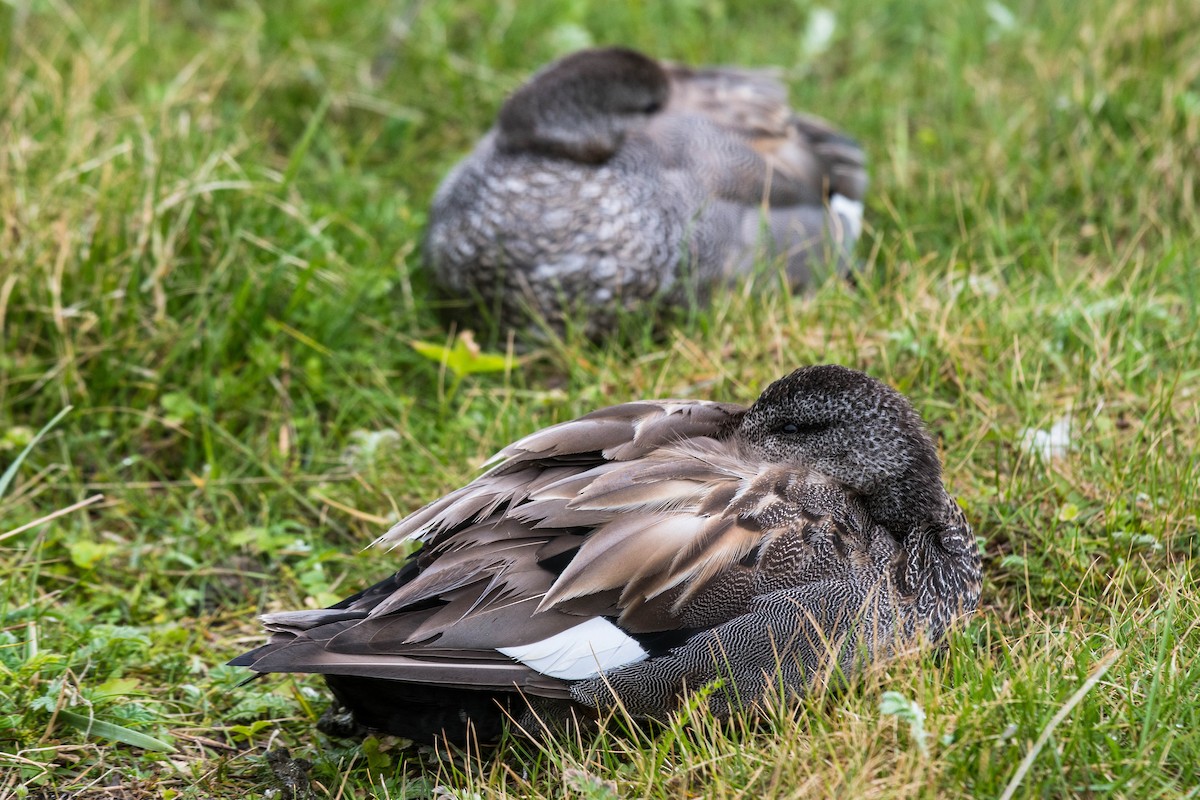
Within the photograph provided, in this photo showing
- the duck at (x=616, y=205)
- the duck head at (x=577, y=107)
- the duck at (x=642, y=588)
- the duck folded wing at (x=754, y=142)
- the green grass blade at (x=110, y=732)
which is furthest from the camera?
the duck folded wing at (x=754, y=142)

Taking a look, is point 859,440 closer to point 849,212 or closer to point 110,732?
point 110,732

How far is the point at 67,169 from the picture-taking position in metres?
4.66

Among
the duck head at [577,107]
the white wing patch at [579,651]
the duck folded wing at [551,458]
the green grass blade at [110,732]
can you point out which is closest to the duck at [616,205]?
the duck head at [577,107]

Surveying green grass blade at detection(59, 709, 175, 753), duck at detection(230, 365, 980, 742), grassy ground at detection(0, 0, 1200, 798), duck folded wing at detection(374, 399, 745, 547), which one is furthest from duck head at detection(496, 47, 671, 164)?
green grass blade at detection(59, 709, 175, 753)

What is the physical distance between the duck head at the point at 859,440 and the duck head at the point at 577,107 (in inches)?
84.1

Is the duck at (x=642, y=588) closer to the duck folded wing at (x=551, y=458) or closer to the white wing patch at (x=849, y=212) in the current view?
the duck folded wing at (x=551, y=458)

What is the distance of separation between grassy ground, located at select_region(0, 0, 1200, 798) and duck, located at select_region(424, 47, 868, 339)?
231mm

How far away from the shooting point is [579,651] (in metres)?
3.01

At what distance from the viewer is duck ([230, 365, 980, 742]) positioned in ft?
9.84

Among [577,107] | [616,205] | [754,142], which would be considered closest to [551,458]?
[616,205]

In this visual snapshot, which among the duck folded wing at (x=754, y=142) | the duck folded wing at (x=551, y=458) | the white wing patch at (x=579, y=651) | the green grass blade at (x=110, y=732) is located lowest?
the green grass blade at (x=110, y=732)

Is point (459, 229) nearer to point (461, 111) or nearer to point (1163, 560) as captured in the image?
point (461, 111)

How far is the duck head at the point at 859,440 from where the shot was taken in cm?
328

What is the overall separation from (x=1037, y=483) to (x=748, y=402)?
92 cm
